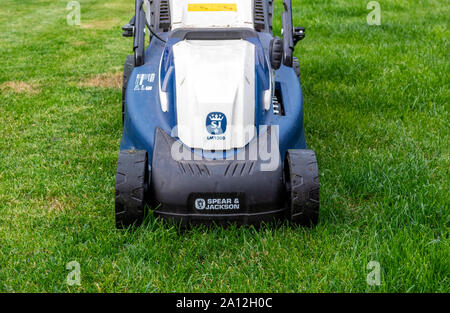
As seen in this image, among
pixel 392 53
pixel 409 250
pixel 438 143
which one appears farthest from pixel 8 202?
pixel 392 53

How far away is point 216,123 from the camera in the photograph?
105 inches

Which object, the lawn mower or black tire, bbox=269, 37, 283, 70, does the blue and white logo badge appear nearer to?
the lawn mower

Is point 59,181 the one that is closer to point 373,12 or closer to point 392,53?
point 392,53

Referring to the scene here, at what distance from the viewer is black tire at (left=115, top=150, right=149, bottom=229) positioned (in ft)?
8.44

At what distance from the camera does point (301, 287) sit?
2264 millimetres

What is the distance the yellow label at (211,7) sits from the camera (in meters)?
3.25
